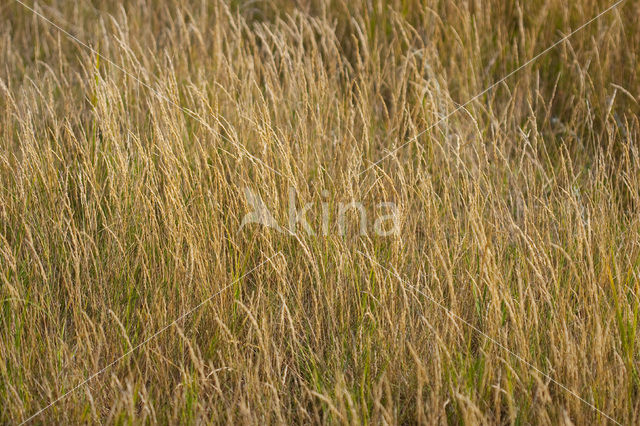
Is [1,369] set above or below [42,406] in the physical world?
above

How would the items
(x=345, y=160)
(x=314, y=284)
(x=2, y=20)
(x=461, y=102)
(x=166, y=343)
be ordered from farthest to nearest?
(x=2, y=20) → (x=461, y=102) → (x=345, y=160) → (x=314, y=284) → (x=166, y=343)

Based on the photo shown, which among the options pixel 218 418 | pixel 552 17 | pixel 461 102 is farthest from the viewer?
pixel 552 17

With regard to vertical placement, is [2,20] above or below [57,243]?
above

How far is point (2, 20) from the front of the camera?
374cm

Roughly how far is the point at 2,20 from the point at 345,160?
248 centimetres

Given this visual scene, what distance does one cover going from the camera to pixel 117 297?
6.31ft

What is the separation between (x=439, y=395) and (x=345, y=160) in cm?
112

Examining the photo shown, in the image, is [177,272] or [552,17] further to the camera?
[552,17]

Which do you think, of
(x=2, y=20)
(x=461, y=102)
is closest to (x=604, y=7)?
(x=461, y=102)

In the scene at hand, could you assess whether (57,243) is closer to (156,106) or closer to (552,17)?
(156,106)

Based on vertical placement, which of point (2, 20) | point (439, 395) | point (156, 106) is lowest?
point (439, 395)

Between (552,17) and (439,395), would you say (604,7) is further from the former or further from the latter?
(439,395)

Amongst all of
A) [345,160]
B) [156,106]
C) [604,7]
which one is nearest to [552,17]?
[604,7]

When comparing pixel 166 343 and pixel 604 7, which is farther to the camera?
pixel 604 7
